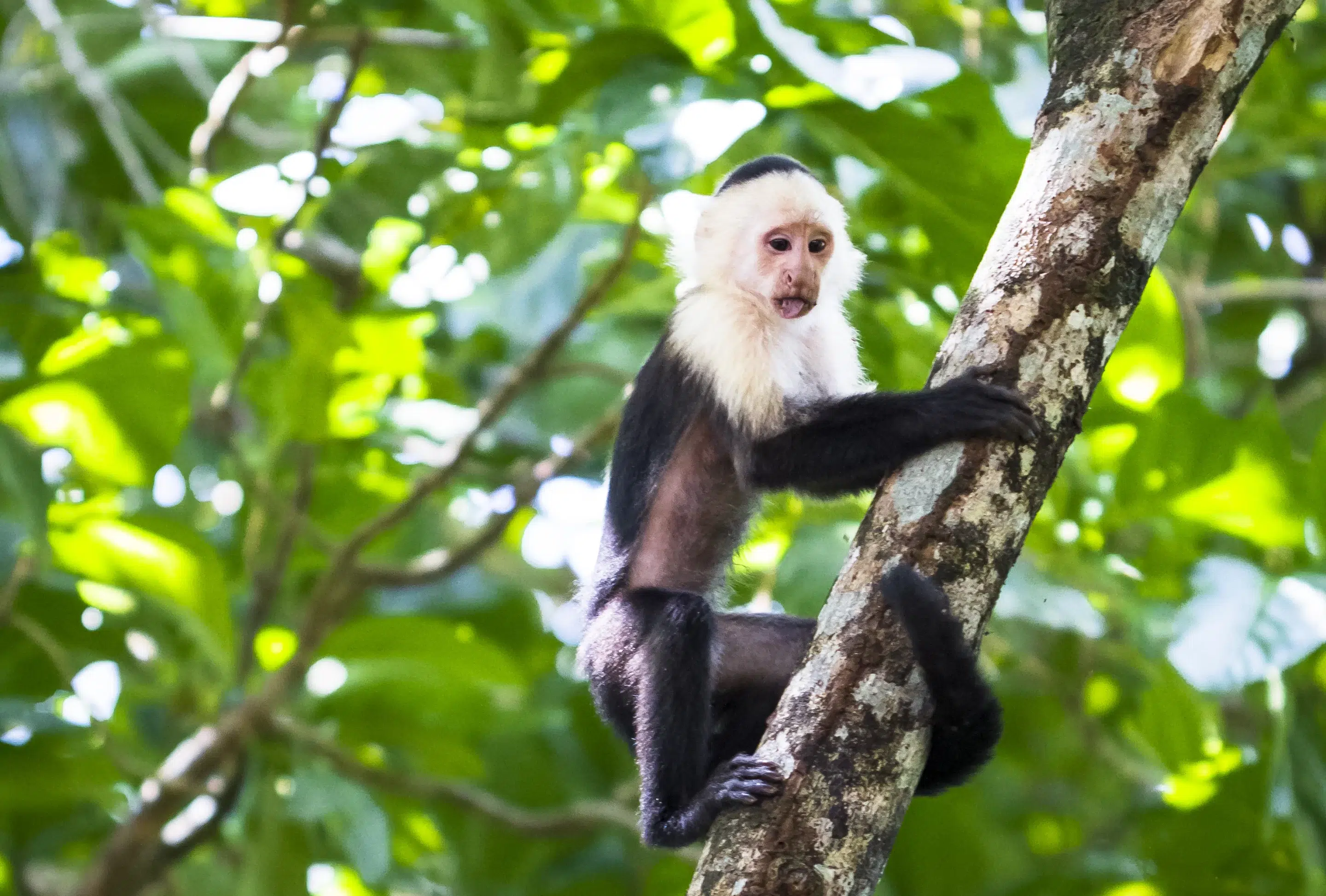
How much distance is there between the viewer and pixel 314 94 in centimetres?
482

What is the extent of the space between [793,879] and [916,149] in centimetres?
144

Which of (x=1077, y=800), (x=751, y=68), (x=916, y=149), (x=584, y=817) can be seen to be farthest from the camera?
(x=1077, y=800)

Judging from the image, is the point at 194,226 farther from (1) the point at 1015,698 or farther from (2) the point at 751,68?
(1) the point at 1015,698

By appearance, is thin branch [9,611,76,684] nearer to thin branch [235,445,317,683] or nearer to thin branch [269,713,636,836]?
thin branch [235,445,317,683]

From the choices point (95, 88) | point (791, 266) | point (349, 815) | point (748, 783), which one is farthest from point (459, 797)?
point (95, 88)

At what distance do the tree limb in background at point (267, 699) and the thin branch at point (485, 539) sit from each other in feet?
0.29

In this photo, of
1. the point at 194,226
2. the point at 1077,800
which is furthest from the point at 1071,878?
the point at 194,226

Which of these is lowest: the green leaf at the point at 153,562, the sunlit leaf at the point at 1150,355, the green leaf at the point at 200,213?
the green leaf at the point at 153,562

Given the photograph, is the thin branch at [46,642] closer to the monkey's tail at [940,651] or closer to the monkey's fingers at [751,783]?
the monkey's fingers at [751,783]

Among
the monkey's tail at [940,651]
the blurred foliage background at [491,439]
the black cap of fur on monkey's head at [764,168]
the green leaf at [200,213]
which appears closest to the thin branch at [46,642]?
the blurred foliage background at [491,439]

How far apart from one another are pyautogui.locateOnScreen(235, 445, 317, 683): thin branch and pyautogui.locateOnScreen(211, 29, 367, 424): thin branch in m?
0.26

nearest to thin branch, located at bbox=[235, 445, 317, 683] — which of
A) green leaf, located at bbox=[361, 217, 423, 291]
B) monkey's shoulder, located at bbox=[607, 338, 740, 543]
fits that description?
green leaf, located at bbox=[361, 217, 423, 291]

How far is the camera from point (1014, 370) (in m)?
1.95

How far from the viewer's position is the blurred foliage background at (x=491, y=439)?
2789mm
